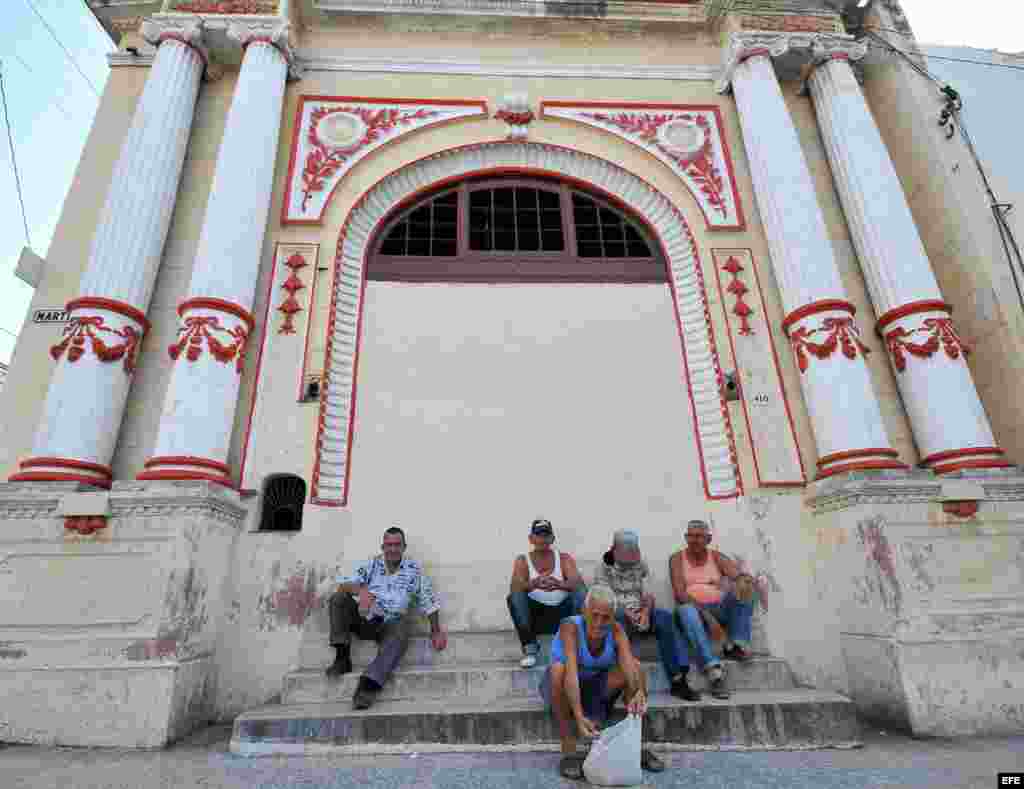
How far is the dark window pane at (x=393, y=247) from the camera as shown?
19.7 feet

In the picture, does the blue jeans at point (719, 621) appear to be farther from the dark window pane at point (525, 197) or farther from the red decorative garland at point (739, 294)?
the dark window pane at point (525, 197)

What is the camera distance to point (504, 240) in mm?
6129

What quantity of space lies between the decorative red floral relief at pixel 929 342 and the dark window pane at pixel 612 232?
2751 millimetres

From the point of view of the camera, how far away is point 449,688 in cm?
371

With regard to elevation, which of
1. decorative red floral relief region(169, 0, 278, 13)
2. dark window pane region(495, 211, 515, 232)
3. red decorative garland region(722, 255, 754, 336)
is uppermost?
decorative red floral relief region(169, 0, 278, 13)

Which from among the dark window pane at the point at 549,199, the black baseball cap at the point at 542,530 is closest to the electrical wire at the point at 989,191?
the dark window pane at the point at 549,199

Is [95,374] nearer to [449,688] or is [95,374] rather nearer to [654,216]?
[449,688]

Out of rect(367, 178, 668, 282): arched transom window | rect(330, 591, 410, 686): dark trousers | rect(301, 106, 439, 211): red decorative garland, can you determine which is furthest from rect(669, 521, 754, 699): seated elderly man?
rect(301, 106, 439, 211): red decorative garland

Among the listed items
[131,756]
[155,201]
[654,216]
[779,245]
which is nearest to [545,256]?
[654,216]

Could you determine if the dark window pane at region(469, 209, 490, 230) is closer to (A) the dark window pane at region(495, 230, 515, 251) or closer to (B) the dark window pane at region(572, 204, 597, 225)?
(A) the dark window pane at region(495, 230, 515, 251)

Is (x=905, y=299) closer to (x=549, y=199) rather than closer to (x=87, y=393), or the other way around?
(x=549, y=199)

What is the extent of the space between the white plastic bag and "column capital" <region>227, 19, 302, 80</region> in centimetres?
679

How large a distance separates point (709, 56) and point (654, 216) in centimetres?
240

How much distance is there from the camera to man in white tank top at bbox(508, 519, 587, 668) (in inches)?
155
